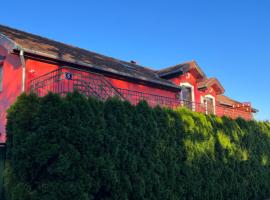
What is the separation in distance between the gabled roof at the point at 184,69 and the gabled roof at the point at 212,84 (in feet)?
3.38

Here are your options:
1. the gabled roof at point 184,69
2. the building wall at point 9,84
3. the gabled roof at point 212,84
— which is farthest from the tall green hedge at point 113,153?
the gabled roof at point 212,84

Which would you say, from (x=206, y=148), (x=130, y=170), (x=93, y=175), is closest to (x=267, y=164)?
(x=206, y=148)

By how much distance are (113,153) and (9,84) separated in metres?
6.54

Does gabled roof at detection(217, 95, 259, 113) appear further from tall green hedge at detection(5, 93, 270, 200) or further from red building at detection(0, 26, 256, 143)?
tall green hedge at detection(5, 93, 270, 200)

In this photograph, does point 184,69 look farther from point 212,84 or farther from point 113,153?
point 113,153

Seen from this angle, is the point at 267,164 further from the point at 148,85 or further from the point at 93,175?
the point at 93,175

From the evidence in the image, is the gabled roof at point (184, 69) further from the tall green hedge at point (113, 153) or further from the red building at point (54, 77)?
the tall green hedge at point (113, 153)

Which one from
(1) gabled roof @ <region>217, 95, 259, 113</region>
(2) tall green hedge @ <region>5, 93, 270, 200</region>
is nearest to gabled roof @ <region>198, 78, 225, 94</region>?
(1) gabled roof @ <region>217, 95, 259, 113</region>

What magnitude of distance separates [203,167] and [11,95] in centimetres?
763

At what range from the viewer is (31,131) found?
6523mm

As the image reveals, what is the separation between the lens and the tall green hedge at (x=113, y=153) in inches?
246

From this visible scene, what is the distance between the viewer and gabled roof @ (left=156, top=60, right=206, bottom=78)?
1734cm

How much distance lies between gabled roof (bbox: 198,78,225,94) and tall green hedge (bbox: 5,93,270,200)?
9302 millimetres

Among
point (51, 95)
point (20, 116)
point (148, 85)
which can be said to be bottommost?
point (20, 116)
